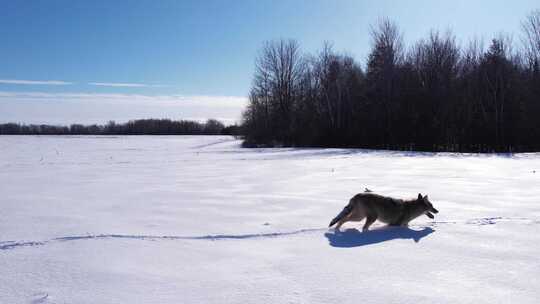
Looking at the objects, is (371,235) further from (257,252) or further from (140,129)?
(140,129)

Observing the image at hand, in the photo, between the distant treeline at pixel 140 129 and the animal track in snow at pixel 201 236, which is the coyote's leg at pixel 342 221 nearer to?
the animal track in snow at pixel 201 236

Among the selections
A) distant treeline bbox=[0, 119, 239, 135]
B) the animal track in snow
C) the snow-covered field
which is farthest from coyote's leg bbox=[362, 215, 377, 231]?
distant treeline bbox=[0, 119, 239, 135]

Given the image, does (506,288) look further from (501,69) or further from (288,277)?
(501,69)

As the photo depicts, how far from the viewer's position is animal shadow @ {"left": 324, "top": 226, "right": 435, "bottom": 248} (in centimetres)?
420

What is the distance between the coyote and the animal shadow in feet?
0.40

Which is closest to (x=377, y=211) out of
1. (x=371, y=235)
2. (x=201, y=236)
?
(x=371, y=235)

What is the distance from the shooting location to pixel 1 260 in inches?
136

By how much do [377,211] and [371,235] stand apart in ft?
1.39

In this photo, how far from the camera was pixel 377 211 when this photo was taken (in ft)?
15.9

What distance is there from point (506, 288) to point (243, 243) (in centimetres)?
232

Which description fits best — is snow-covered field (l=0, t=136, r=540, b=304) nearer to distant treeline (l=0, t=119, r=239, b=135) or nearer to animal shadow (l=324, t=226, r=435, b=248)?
animal shadow (l=324, t=226, r=435, b=248)

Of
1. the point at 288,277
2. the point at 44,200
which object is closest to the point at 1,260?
the point at 288,277

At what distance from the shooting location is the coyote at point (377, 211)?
482 cm

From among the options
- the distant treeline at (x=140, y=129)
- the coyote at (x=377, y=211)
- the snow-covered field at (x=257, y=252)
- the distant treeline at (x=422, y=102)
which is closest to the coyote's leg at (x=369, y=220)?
the coyote at (x=377, y=211)
